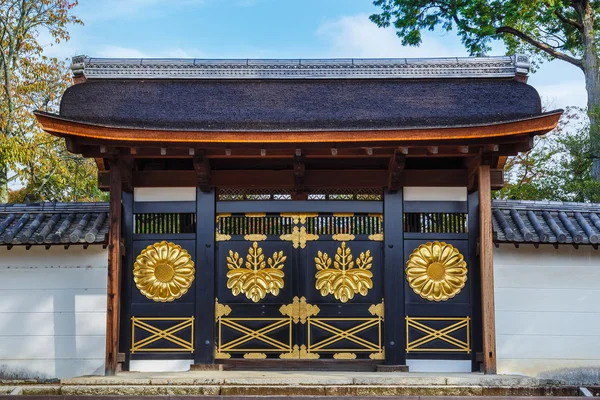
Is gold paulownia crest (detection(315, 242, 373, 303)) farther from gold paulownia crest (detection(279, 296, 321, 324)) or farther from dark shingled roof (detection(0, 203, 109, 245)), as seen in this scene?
dark shingled roof (detection(0, 203, 109, 245))

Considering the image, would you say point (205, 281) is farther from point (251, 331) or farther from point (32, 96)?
point (32, 96)

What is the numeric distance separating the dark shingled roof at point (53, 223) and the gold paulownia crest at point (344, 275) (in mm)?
2815

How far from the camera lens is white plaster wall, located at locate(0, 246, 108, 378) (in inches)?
364

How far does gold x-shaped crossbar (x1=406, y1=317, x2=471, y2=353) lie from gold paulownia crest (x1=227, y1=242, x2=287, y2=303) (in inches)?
68.8

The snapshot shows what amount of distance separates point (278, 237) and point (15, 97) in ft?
41.1

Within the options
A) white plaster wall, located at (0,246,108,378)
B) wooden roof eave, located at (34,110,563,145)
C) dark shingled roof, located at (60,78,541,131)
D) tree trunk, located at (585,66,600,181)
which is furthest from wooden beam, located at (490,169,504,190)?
tree trunk, located at (585,66,600,181)

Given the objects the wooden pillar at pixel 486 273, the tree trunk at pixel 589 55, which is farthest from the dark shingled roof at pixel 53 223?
the tree trunk at pixel 589 55

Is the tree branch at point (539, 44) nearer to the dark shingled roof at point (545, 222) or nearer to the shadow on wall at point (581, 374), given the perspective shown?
the dark shingled roof at point (545, 222)

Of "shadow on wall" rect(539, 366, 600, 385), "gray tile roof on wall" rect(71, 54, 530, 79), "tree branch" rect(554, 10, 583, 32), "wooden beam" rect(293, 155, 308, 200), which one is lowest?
"shadow on wall" rect(539, 366, 600, 385)

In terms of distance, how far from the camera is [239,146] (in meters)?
8.27

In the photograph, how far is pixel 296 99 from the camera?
950 cm

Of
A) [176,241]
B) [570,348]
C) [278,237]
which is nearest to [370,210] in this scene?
[278,237]

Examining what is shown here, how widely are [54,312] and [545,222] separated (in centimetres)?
661

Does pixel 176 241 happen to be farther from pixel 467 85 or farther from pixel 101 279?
pixel 467 85
